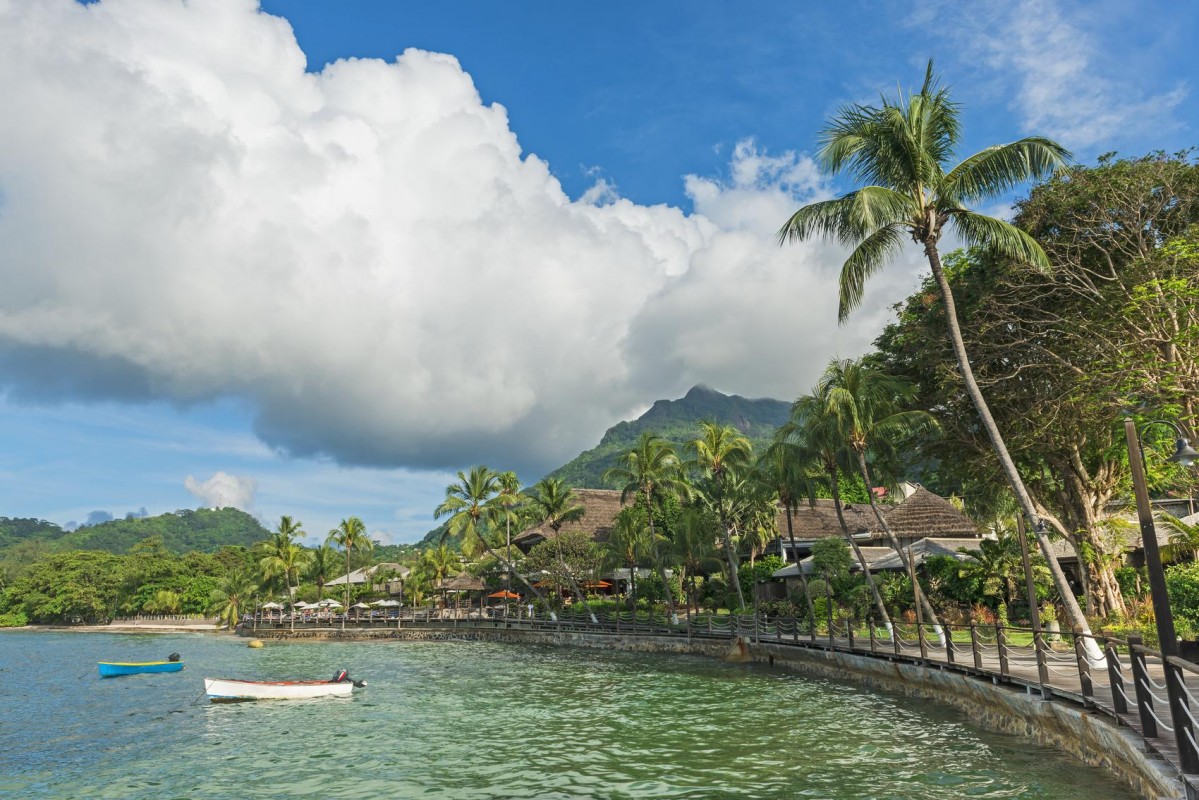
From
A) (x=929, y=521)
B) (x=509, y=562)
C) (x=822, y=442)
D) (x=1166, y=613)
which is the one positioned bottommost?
(x=1166, y=613)

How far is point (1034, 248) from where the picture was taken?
17.8m

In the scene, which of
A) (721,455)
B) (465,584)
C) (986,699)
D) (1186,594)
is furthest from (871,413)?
(465,584)

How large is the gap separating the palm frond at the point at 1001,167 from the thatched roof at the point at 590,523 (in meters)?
40.6

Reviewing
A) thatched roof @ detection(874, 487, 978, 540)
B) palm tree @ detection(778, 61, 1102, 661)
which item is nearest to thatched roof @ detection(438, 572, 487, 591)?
thatched roof @ detection(874, 487, 978, 540)

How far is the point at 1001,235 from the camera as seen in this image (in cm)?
1773

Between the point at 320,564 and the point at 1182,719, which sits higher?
the point at 320,564

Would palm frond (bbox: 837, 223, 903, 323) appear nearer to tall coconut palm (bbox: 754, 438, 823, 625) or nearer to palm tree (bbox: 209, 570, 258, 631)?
tall coconut palm (bbox: 754, 438, 823, 625)

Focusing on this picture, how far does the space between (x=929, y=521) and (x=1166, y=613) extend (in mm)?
34128

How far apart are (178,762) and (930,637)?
21.8 meters

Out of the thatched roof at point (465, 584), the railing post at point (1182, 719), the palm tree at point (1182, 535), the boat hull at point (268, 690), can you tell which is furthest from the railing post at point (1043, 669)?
the thatched roof at point (465, 584)

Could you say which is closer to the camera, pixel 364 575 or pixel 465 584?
pixel 465 584

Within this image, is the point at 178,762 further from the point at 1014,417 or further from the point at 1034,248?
the point at 1014,417

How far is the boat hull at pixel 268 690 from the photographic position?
25.8 m

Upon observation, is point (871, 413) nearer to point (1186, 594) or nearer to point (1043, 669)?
point (1186, 594)
